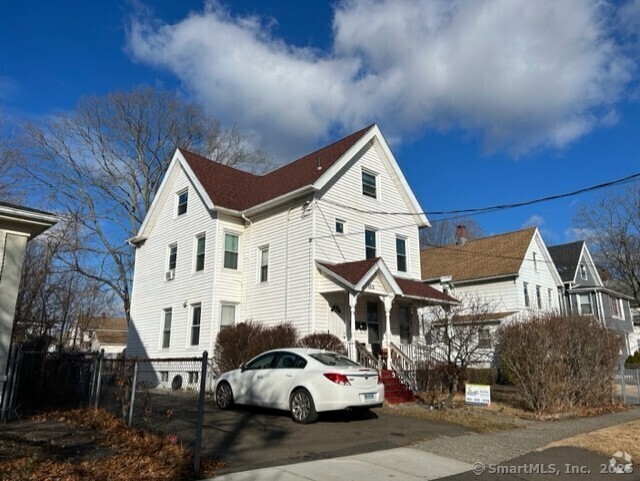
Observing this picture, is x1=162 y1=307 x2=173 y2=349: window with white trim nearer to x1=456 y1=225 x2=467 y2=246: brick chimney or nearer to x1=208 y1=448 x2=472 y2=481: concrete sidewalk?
x1=208 y1=448 x2=472 y2=481: concrete sidewalk

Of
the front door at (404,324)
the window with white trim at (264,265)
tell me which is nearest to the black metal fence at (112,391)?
the window with white trim at (264,265)

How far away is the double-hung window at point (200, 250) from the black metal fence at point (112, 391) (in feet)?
27.4

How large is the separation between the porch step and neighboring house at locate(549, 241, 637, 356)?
23.2m

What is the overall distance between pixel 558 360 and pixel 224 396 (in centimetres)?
888

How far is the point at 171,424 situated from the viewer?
792cm

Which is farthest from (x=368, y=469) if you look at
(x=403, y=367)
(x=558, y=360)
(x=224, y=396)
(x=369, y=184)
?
(x=369, y=184)

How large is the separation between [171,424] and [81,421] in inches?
122

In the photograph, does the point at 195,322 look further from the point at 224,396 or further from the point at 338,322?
the point at 224,396

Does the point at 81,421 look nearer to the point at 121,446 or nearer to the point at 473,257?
the point at 121,446

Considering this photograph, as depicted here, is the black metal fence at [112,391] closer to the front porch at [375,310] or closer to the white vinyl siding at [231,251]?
the front porch at [375,310]

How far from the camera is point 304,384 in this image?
408 inches

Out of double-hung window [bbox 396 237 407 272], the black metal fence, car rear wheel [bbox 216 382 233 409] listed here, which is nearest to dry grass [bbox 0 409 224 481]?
the black metal fence

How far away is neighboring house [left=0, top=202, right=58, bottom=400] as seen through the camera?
32.1 feet

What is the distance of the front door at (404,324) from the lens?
66.8 ft
